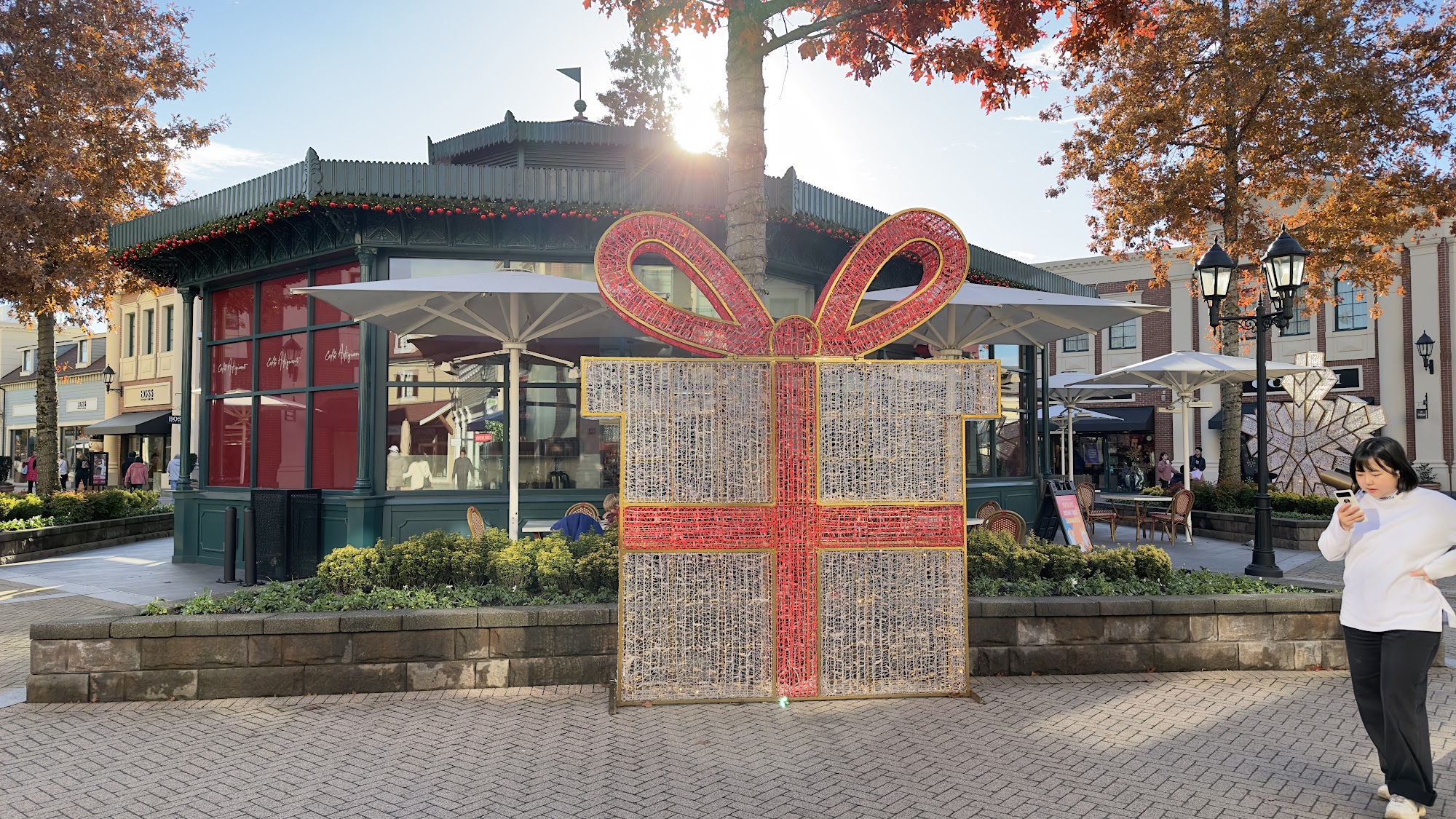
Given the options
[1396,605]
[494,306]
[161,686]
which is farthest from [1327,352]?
[161,686]

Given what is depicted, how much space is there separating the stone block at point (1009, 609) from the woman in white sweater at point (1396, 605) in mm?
2345

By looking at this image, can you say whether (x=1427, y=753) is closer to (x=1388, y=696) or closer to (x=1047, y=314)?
(x=1388, y=696)

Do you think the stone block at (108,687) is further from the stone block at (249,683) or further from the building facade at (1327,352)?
the building facade at (1327,352)

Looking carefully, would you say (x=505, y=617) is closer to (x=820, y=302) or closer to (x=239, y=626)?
(x=239, y=626)

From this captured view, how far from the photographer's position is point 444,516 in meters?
10.7

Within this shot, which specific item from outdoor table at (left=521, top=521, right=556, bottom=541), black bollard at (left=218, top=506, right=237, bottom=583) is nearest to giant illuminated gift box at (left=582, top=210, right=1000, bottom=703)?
outdoor table at (left=521, top=521, right=556, bottom=541)

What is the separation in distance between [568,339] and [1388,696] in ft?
29.7

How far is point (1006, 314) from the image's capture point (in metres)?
10.7

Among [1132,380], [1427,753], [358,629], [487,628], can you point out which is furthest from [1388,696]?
[1132,380]

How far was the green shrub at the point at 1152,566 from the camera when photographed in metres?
7.44

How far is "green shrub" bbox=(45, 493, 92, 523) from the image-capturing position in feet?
53.4

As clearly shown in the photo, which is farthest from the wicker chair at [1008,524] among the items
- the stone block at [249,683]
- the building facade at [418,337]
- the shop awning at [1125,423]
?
the shop awning at [1125,423]

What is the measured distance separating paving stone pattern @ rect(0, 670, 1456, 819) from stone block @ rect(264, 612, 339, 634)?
446mm

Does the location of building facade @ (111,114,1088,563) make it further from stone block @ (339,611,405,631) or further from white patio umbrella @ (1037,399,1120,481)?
white patio umbrella @ (1037,399,1120,481)
